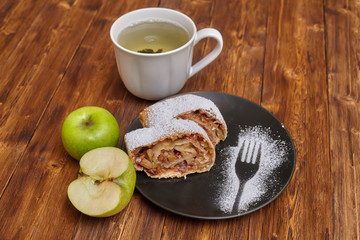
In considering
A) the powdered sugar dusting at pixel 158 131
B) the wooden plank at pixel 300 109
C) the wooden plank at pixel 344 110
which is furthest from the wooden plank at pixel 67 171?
the wooden plank at pixel 344 110

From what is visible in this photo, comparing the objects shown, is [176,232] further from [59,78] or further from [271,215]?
[59,78]

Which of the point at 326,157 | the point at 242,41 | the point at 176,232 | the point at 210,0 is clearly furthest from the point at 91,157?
the point at 210,0

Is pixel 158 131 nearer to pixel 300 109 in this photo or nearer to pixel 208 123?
pixel 208 123

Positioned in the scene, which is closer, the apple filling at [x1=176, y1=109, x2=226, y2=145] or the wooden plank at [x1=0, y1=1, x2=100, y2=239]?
the wooden plank at [x1=0, y1=1, x2=100, y2=239]

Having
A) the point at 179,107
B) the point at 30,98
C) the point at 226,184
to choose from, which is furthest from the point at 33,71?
the point at 226,184

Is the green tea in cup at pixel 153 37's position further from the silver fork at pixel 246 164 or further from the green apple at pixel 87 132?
the silver fork at pixel 246 164

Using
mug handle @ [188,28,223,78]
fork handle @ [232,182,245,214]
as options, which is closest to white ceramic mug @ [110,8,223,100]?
mug handle @ [188,28,223,78]

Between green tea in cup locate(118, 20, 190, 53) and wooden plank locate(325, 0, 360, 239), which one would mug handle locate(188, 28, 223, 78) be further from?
wooden plank locate(325, 0, 360, 239)
